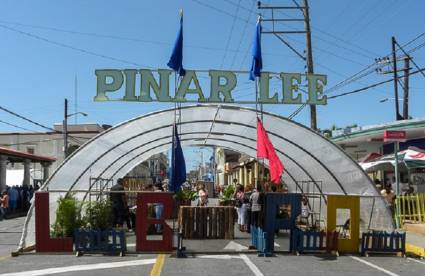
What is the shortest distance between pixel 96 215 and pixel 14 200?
62.2 feet

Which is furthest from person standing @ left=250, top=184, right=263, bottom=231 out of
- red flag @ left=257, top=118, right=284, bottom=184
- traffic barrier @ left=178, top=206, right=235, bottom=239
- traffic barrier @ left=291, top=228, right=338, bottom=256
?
traffic barrier @ left=291, top=228, right=338, bottom=256

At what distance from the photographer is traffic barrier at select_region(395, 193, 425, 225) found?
2006 centimetres

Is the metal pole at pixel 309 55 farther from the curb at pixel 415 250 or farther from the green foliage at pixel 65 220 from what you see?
the green foliage at pixel 65 220

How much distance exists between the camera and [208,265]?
40.4 ft

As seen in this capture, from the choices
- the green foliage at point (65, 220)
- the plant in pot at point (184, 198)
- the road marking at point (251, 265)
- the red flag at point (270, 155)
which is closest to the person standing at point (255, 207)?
the red flag at point (270, 155)

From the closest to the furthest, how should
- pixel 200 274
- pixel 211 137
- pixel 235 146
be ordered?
pixel 200 274
pixel 211 137
pixel 235 146

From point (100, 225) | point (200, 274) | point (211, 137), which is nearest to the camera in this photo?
point (200, 274)

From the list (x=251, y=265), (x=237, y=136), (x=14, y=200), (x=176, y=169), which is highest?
(x=237, y=136)

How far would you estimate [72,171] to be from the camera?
1828 cm

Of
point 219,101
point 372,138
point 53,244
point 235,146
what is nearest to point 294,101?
point 219,101

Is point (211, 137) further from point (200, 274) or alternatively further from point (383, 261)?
point (200, 274)

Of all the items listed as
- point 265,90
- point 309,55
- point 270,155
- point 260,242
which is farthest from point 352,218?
point 309,55

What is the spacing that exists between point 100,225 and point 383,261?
24.6 feet

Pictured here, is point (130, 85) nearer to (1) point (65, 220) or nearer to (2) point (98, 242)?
(1) point (65, 220)
